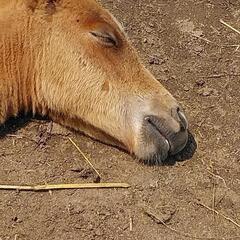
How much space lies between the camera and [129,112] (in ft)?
16.1

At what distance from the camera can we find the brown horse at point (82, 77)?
4824 millimetres

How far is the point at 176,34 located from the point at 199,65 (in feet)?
1.25

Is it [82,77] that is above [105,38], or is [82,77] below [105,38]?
below

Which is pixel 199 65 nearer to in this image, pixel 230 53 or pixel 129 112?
pixel 230 53

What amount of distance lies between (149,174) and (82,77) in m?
0.76

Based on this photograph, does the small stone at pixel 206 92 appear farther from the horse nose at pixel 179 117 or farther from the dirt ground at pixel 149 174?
the horse nose at pixel 179 117

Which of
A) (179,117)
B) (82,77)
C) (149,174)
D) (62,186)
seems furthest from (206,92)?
(62,186)

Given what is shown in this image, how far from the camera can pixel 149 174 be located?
4.96 metres

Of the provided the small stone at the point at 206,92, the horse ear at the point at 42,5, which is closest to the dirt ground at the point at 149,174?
the small stone at the point at 206,92

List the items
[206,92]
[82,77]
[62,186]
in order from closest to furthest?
1. [62,186]
2. [82,77]
3. [206,92]

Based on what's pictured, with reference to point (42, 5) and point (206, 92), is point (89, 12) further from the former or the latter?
point (206, 92)

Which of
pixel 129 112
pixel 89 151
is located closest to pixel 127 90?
pixel 129 112

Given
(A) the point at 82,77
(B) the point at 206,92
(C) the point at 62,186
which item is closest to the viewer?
(C) the point at 62,186

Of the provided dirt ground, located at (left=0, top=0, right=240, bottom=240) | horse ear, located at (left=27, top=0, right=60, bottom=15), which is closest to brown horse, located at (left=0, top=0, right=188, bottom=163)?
horse ear, located at (left=27, top=0, right=60, bottom=15)
